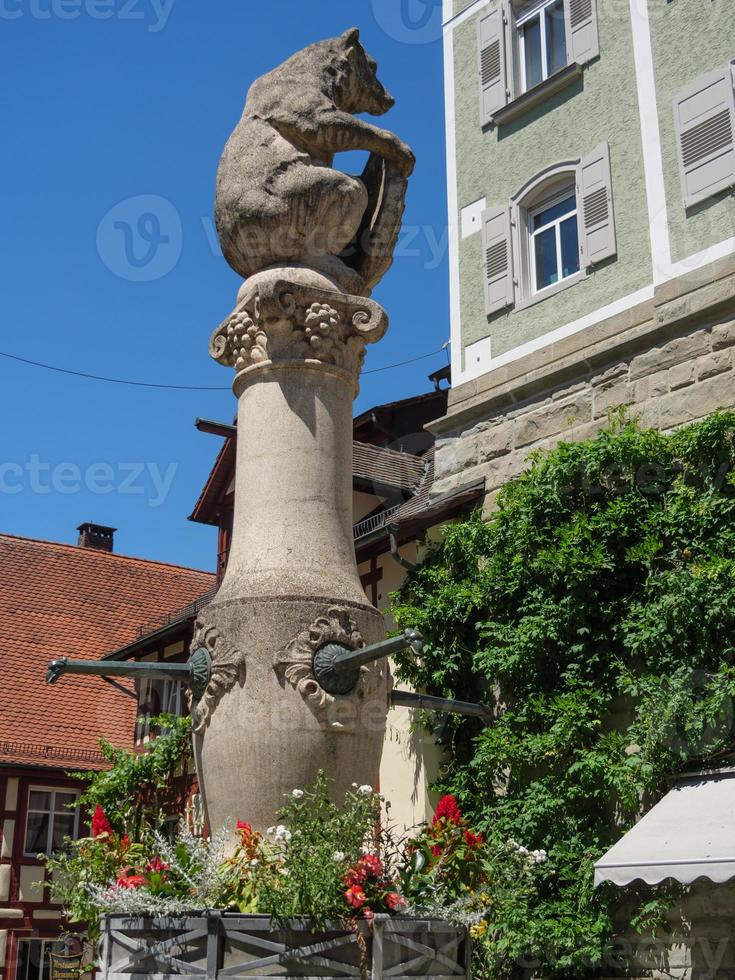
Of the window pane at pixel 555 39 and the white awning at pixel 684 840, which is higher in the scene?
the window pane at pixel 555 39

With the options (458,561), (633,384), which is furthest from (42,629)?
(633,384)

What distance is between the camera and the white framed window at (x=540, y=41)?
37.9 feet

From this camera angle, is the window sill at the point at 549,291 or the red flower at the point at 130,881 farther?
the window sill at the point at 549,291

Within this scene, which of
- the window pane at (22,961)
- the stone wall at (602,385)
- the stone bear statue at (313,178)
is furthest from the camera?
the window pane at (22,961)

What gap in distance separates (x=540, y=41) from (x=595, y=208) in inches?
96.5

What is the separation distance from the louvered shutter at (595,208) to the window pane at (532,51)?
1533mm

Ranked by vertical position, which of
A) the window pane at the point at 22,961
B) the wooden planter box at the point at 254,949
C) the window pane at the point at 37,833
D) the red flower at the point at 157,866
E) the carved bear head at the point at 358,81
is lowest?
the window pane at the point at 22,961

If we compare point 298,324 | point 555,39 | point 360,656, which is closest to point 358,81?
point 298,324

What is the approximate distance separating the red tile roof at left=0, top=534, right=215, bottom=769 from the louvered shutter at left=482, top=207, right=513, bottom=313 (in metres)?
11.6

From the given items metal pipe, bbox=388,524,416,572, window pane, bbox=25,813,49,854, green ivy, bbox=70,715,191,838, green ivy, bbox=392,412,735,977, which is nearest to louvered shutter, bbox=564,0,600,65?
green ivy, bbox=392,412,735,977

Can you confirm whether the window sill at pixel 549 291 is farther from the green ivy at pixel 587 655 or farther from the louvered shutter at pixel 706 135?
the green ivy at pixel 587 655

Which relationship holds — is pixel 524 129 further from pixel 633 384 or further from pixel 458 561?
pixel 458 561

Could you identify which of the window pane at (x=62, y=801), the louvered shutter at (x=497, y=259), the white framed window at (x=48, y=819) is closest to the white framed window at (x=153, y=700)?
the white framed window at (x=48, y=819)

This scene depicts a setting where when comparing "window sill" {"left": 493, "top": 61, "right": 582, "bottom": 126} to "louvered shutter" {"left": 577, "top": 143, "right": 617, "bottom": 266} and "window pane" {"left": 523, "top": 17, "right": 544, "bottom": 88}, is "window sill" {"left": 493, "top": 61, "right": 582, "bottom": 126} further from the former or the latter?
"louvered shutter" {"left": 577, "top": 143, "right": 617, "bottom": 266}
